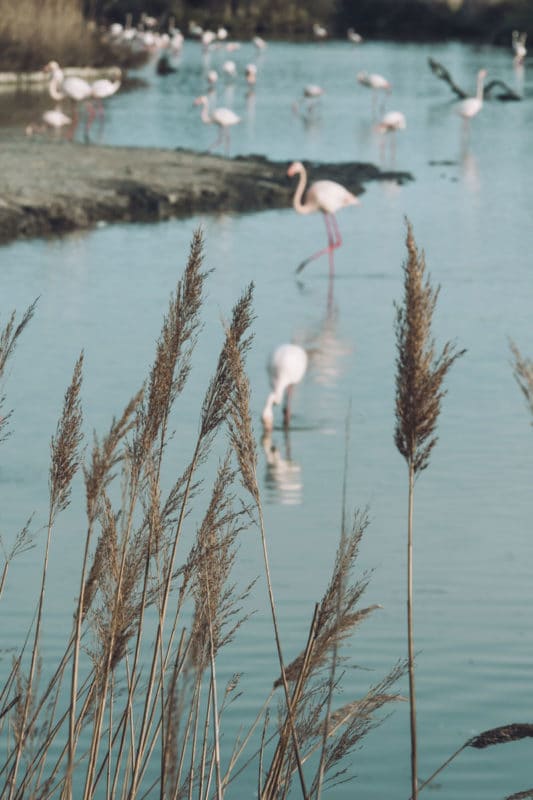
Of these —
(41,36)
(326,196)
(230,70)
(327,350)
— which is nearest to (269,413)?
(327,350)

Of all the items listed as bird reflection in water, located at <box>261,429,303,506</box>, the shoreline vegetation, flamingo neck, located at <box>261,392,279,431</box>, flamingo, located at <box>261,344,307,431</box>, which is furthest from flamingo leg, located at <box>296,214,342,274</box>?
the shoreline vegetation

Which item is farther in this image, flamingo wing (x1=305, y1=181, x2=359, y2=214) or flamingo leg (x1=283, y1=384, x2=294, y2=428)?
flamingo wing (x1=305, y1=181, x2=359, y2=214)

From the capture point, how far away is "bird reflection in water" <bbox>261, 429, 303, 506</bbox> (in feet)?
23.3

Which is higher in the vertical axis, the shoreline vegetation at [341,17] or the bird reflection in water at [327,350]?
the bird reflection in water at [327,350]

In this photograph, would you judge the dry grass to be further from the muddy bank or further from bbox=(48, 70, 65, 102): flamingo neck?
the muddy bank

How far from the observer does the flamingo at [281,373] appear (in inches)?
326

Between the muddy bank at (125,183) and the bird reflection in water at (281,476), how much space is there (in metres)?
6.57

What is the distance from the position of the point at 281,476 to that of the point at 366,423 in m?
0.94

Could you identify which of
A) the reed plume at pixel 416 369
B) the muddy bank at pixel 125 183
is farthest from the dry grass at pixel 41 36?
the reed plume at pixel 416 369

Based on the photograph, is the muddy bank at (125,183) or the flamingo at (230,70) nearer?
the muddy bank at (125,183)

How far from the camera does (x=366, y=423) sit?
8.26 m

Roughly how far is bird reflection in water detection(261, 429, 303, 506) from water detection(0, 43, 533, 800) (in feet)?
0.06

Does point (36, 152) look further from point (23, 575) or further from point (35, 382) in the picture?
point (23, 575)

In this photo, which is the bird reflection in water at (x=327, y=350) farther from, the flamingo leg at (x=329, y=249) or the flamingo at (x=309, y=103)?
the flamingo at (x=309, y=103)
